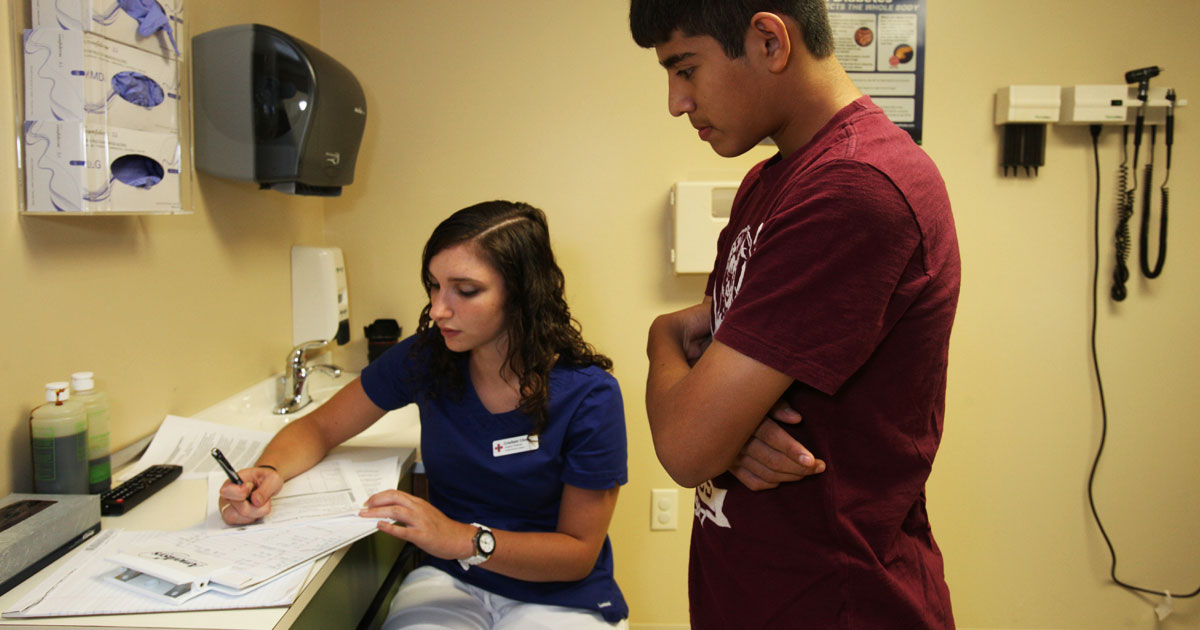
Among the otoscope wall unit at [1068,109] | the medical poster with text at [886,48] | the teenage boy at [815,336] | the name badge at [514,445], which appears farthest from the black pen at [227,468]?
the otoscope wall unit at [1068,109]

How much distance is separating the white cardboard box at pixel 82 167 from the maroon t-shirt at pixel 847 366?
3.49 ft

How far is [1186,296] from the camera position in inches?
91.9

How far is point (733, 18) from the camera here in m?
0.83

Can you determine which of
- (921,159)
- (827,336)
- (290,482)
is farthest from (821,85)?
(290,482)

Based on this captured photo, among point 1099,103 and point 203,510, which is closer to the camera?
point 203,510

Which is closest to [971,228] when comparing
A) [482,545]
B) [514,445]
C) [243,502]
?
[514,445]

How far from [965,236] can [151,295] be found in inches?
86.4

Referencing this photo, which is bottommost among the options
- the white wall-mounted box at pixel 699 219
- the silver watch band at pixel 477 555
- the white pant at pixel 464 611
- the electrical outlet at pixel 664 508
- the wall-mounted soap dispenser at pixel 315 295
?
the electrical outlet at pixel 664 508

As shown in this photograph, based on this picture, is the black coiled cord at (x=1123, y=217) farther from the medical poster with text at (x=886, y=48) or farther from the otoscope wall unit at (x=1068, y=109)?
the medical poster with text at (x=886, y=48)

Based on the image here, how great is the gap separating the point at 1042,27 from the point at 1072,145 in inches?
14.2

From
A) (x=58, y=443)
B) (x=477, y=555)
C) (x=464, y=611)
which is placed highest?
Result: (x=58, y=443)

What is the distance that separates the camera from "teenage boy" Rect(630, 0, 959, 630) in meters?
0.74

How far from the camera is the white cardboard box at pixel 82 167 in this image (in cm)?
123

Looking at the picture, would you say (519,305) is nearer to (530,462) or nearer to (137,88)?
(530,462)
